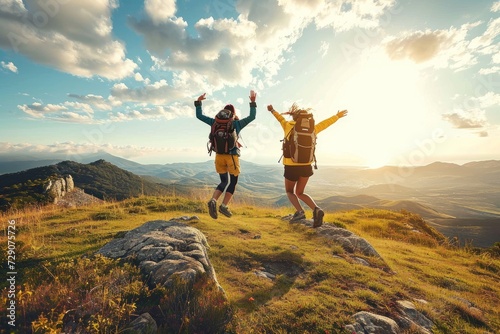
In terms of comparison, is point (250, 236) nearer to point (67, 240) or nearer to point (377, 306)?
point (377, 306)

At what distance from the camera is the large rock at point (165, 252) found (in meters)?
5.75

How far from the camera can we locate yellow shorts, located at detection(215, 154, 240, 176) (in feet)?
30.3

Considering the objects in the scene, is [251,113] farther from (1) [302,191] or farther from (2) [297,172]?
(1) [302,191]

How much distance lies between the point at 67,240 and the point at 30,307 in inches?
192

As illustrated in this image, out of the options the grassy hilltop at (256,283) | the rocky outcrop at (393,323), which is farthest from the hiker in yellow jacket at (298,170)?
the rocky outcrop at (393,323)

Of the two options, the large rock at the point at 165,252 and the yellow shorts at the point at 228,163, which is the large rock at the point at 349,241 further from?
the large rock at the point at 165,252

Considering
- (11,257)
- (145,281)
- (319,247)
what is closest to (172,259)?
(145,281)

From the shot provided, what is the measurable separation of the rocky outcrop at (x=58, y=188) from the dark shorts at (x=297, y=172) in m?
88.8

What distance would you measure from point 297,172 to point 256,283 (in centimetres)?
413

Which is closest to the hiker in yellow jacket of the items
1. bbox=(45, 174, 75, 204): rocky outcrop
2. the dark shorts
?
the dark shorts

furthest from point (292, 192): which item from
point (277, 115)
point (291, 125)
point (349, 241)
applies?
point (349, 241)

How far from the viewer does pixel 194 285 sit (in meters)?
5.56

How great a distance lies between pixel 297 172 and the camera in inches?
364

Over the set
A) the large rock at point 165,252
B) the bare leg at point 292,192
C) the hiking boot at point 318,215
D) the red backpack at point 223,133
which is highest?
the red backpack at point 223,133
